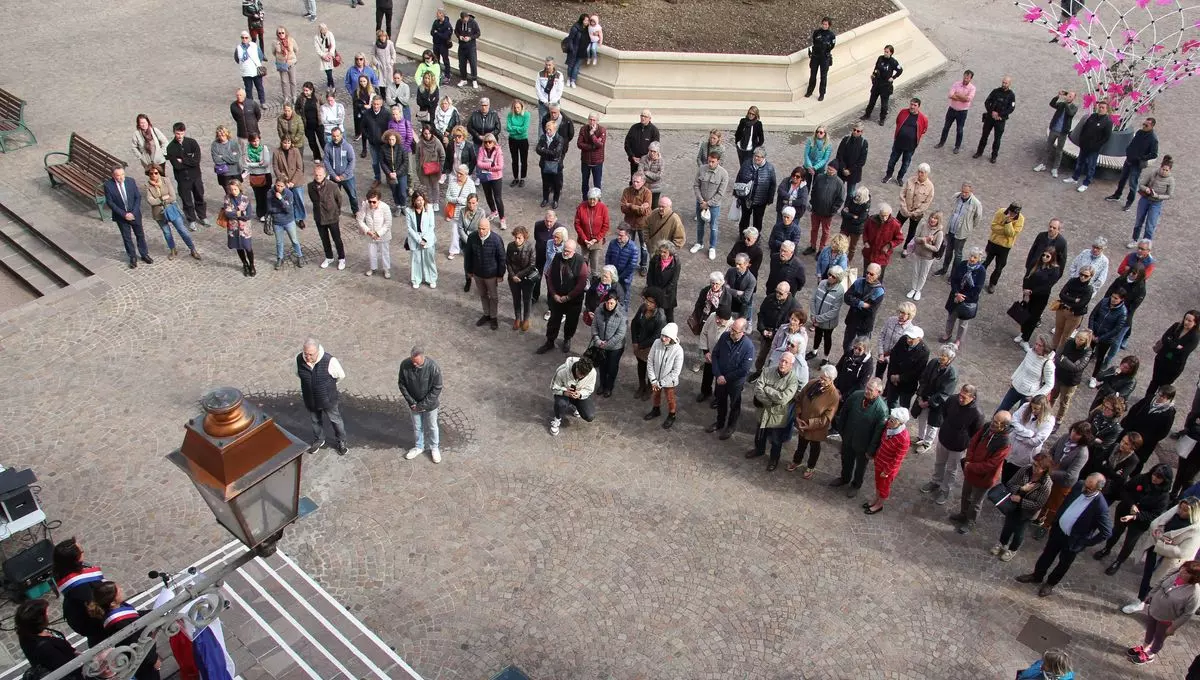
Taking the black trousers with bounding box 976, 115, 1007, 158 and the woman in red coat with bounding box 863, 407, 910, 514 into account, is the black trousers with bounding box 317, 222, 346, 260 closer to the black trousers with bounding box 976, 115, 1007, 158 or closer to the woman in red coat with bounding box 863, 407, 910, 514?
the woman in red coat with bounding box 863, 407, 910, 514

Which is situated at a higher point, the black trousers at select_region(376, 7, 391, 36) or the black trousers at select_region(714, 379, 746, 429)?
the black trousers at select_region(376, 7, 391, 36)

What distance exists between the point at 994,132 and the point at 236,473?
54.0ft

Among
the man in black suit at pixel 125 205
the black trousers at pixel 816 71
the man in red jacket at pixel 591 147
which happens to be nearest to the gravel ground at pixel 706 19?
the black trousers at pixel 816 71

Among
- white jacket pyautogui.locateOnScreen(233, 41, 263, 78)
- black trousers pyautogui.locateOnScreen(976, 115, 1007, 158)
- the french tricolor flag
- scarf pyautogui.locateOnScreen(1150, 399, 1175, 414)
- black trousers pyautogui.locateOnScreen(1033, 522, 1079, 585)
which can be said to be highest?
black trousers pyautogui.locateOnScreen(976, 115, 1007, 158)

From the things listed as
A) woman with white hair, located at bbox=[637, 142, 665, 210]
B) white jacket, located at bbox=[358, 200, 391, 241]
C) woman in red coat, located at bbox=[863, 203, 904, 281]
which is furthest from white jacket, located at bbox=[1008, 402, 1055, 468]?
white jacket, located at bbox=[358, 200, 391, 241]

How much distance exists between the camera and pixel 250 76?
18.4 m

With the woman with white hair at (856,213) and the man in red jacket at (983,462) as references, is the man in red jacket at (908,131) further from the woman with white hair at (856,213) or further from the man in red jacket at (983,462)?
the man in red jacket at (983,462)

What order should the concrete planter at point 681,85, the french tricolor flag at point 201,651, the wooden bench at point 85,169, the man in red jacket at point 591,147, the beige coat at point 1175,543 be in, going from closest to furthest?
the french tricolor flag at point 201,651
the beige coat at point 1175,543
the wooden bench at point 85,169
the man in red jacket at point 591,147
the concrete planter at point 681,85

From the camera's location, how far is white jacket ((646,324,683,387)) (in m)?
11.3

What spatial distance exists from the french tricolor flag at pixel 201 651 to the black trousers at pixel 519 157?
403 inches

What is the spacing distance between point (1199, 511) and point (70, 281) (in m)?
14.2

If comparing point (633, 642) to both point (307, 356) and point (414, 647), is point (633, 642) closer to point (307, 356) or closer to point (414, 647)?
point (414, 647)

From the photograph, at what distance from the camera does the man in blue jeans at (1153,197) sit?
592 inches

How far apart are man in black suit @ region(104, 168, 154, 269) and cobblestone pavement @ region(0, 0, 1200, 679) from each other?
1.61 feet
